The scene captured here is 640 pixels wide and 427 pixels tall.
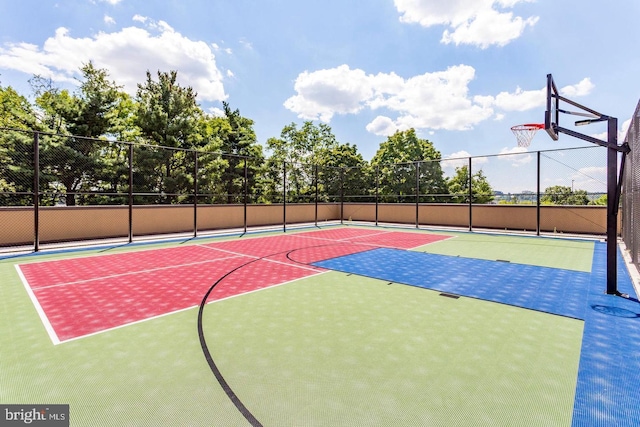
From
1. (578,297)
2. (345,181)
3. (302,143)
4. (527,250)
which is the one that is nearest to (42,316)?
(578,297)

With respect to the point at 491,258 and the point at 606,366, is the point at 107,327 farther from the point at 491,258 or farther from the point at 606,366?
the point at 491,258

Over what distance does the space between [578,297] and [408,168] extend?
18.7 m

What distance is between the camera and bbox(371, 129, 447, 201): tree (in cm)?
1888

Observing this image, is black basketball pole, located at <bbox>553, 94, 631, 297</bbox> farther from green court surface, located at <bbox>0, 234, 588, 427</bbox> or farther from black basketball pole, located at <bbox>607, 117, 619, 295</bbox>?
green court surface, located at <bbox>0, 234, 588, 427</bbox>

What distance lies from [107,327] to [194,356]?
1.42 metres

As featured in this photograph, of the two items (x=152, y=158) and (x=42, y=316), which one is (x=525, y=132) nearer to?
(x=42, y=316)

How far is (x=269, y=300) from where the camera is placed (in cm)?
454

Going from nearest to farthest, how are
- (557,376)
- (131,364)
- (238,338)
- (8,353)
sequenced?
(557,376) → (131,364) → (8,353) → (238,338)

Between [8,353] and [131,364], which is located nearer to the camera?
Answer: [131,364]

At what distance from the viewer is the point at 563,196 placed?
43.8 ft

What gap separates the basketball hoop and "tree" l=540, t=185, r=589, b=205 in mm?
A: 5057

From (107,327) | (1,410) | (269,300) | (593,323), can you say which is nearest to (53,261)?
(107,327)

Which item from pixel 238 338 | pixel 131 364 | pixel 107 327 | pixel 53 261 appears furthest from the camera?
pixel 53 261

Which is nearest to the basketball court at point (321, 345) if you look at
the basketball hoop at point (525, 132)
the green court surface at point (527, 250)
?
the green court surface at point (527, 250)
